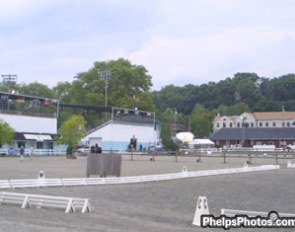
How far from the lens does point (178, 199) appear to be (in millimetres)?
19328

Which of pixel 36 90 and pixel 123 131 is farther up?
pixel 36 90

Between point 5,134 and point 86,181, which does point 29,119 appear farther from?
point 86,181

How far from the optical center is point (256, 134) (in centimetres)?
11494

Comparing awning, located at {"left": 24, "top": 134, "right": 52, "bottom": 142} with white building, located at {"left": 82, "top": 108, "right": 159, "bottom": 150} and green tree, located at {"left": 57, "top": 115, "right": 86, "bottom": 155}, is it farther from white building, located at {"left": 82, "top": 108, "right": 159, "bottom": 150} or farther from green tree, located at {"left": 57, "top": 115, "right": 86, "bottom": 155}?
white building, located at {"left": 82, "top": 108, "right": 159, "bottom": 150}

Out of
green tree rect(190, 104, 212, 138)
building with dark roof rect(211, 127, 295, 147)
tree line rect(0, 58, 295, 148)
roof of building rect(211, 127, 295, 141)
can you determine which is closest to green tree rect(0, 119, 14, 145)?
tree line rect(0, 58, 295, 148)

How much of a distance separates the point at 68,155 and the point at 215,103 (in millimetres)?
125229

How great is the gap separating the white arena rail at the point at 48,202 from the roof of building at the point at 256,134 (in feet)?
325

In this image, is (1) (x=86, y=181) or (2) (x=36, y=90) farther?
(2) (x=36, y=90)

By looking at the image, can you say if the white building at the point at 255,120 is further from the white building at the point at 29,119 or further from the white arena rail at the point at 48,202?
the white arena rail at the point at 48,202

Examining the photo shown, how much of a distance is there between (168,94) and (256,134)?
7031 cm

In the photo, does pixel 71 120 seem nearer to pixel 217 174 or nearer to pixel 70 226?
pixel 217 174

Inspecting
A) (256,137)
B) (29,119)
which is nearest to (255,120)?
(256,137)

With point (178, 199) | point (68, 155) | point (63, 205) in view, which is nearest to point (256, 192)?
point (178, 199)

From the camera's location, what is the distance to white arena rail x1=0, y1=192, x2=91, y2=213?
15102 millimetres
